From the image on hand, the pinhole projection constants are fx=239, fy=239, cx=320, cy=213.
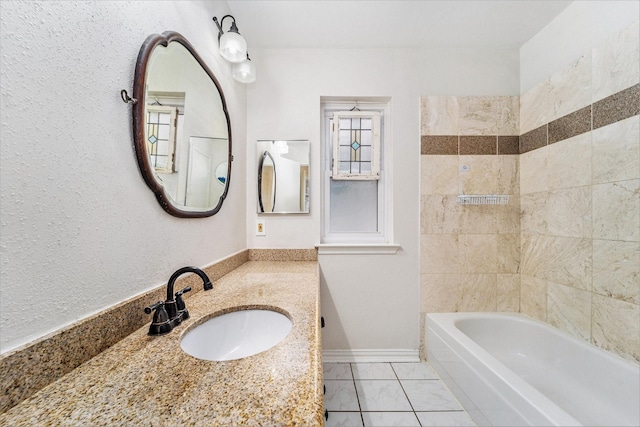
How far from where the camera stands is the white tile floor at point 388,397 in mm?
1301

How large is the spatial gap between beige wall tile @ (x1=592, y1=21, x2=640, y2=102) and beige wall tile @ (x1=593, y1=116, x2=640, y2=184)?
191 millimetres

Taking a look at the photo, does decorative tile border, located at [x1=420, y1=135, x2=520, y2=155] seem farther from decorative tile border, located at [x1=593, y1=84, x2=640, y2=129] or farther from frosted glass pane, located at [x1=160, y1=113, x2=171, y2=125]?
frosted glass pane, located at [x1=160, y1=113, x2=171, y2=125]

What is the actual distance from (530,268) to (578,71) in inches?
49.7

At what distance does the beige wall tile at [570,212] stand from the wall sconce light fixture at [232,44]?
2068 millimetres

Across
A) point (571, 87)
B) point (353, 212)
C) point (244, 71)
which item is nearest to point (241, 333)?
point (353, 212)

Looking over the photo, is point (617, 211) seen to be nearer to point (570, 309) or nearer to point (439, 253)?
point (570, 309)

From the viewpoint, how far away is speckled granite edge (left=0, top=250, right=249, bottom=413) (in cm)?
43

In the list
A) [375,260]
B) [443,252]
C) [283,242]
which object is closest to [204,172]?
[283,242]

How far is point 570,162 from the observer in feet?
4.73

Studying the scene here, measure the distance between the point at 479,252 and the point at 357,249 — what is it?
91 centimetres

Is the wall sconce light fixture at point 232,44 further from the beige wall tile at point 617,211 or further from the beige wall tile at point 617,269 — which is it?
the beige wall tile at point 617,269

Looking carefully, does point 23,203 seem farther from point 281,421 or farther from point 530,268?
point 530,268

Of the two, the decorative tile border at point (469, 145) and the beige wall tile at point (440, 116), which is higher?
the beige wall tile at point (440, 116)

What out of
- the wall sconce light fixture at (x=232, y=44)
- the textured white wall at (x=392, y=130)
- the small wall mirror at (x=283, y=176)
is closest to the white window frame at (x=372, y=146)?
the textured white wall at (x=392, y=130)
